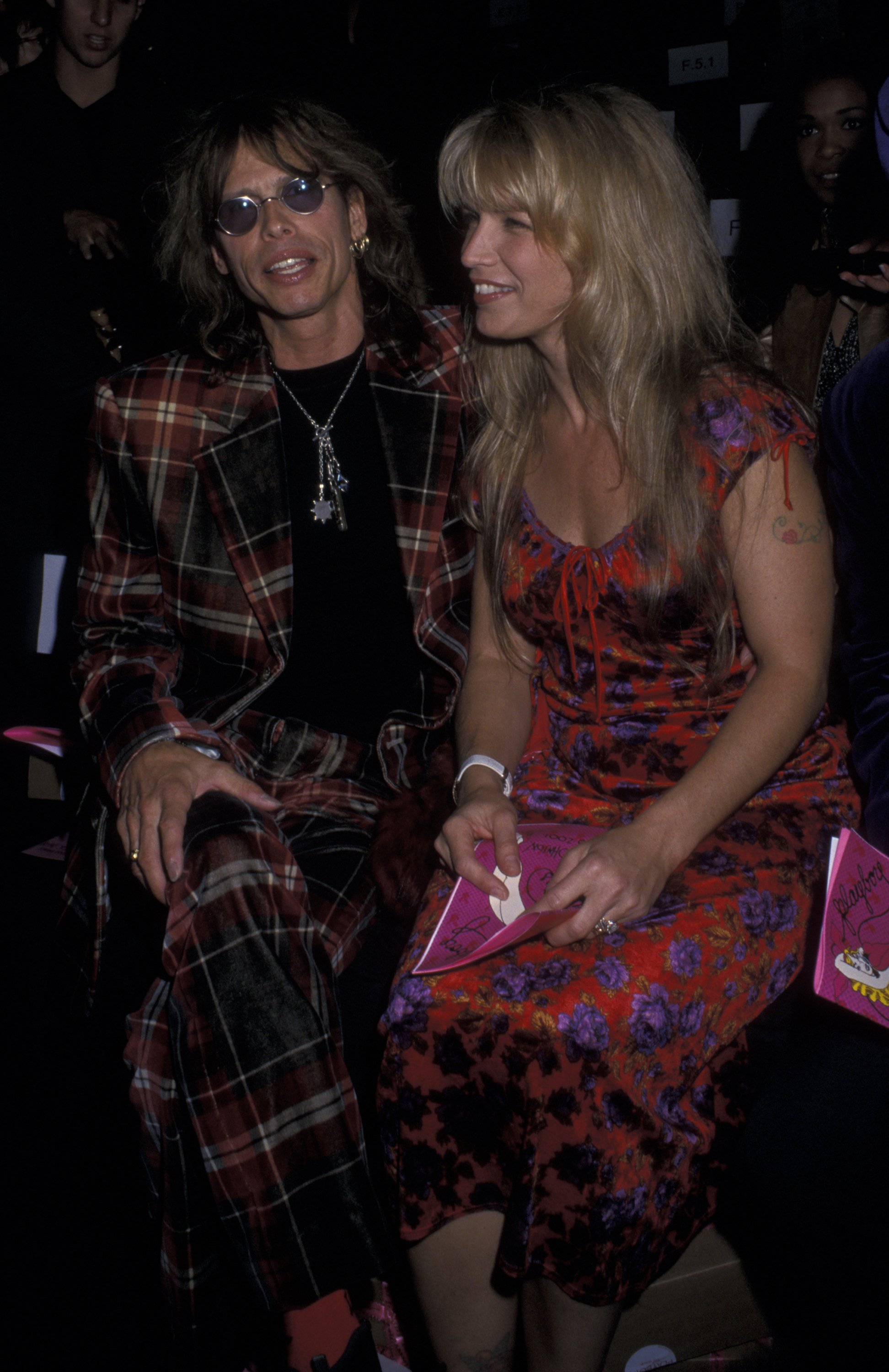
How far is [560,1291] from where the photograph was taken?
4.09 ft

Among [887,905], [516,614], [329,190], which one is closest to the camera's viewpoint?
[887,905]

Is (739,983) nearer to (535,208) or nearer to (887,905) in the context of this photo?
(887,905)

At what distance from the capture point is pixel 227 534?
1803 mm

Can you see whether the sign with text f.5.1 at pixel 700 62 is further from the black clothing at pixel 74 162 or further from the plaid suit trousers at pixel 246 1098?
the plaid suit trousers at pixel 246 1098

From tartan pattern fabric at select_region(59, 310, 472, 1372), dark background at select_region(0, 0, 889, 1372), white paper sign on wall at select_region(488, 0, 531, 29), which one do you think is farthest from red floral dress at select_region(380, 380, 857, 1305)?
white paper sign on wall at select_region(488, 0, 531, 29)

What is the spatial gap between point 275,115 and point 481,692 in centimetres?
106

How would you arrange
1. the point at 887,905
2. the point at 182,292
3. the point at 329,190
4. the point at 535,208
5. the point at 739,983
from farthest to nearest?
the point at 182,292, the point at 329,190, the point at 535,208, the point at 739,983, the point at 887,905

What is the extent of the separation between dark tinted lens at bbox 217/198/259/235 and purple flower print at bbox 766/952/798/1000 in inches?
57.4

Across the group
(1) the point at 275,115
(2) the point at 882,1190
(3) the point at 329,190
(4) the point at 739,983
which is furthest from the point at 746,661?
(1) the point at 275,115

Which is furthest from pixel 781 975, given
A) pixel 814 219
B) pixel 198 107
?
pixel 814 219

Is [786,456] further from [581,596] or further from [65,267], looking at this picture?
[65,267]

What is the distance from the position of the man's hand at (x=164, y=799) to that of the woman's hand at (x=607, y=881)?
0.53 metres

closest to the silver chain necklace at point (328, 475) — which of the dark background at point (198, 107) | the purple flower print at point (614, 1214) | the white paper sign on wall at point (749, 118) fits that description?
the dark background at point (198, 107)

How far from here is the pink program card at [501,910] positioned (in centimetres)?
124
